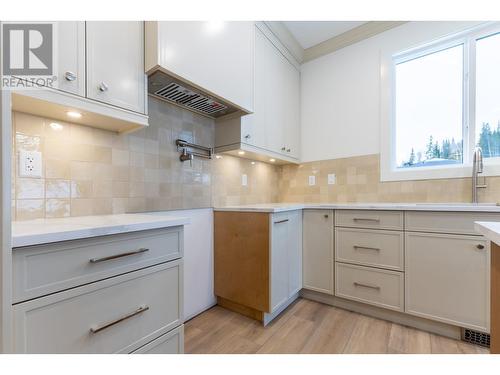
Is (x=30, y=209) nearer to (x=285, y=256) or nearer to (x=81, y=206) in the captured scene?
(x=81, y=206)

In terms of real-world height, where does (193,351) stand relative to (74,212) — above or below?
below

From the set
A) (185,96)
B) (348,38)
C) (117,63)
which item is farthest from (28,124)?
(348,38)

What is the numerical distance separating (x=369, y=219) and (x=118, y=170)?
71.0 inches

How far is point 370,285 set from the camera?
174 cm

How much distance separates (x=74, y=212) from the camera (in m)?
1.14

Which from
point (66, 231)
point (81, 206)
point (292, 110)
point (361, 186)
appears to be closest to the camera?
point (66, 231)

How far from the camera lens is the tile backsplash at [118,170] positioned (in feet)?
3.38

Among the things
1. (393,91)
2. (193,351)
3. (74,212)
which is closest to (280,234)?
(193,351)

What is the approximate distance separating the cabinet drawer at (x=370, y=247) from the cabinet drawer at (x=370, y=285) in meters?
0.06

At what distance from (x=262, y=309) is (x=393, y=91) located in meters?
2.34

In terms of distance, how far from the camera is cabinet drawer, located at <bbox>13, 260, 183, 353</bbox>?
65 centimetres

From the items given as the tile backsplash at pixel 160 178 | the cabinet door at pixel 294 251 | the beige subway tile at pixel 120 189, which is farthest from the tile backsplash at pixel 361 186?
the beige subway tile at pixel 120 189

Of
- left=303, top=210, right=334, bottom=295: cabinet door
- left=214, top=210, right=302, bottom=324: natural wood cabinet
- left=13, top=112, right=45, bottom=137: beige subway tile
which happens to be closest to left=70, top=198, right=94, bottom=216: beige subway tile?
left=13, top=112, right=45, bottom=137: beige subway tile
